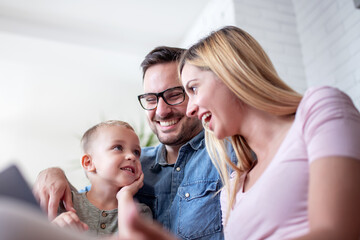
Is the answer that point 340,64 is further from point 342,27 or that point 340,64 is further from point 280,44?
point 280,44

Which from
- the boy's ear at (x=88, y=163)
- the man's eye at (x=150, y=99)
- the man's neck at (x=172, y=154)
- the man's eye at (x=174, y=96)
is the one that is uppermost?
the man's eye at (x=150, y=99)

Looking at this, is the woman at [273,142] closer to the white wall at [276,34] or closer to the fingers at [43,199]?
the fingers at [43,199]

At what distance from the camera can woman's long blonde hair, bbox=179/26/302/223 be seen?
1075 millimetres

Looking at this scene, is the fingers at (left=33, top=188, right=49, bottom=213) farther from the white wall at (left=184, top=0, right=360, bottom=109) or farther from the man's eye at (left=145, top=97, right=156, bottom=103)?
the white wall at (left=184, top=0, right=360, bottom=109)

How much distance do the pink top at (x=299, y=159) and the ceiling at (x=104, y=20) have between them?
2.94 metres

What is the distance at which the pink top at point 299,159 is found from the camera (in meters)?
0.83

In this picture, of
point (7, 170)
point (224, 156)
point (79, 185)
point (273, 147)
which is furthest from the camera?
point (79, 185)

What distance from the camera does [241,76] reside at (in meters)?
1.12

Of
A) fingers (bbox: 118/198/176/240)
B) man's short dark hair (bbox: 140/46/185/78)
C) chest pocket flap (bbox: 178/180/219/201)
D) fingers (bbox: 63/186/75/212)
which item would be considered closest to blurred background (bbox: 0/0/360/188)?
man's short dark hair (bbox: 140/46/185/78)

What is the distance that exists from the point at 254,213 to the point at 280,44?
8.12 feet

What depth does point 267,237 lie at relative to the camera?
939mm

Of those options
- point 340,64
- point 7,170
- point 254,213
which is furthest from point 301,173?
point 340,64

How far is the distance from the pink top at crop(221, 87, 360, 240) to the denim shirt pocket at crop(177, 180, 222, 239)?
398 mm

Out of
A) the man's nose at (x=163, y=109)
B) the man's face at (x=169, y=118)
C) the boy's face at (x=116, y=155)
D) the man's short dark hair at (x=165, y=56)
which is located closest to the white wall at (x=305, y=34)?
the man's short dark hair at (x=165, y=56)
